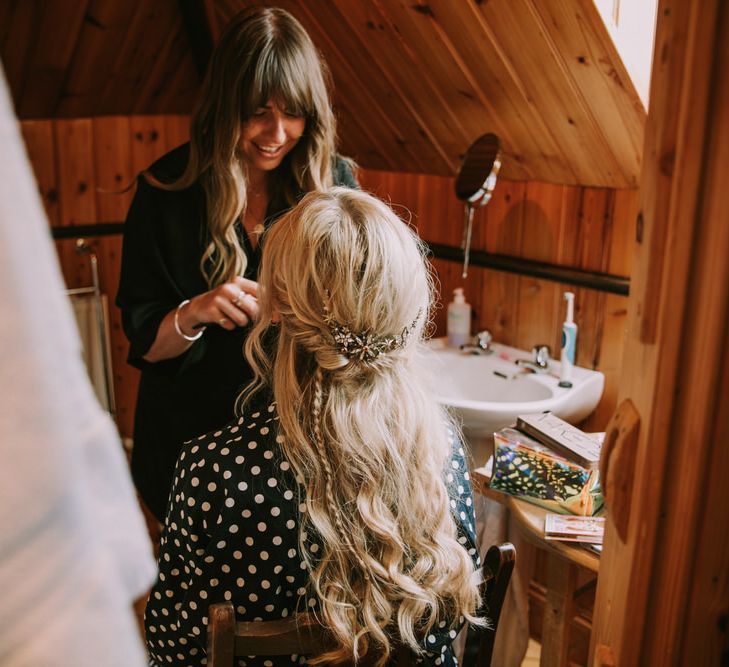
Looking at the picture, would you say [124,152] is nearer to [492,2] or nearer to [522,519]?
[492,2]

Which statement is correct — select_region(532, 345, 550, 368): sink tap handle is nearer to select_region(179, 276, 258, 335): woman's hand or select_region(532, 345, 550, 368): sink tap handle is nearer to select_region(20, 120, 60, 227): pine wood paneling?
select_region(179, 276, 258, 335): woman's hand

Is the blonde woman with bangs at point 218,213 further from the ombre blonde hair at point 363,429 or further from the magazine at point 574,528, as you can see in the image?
the magazine at point 574,528

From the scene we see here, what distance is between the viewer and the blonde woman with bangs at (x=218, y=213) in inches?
57.9

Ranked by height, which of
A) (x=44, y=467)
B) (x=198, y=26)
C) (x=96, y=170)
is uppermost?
(x=198, y=26)

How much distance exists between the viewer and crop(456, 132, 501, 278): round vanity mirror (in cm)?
205

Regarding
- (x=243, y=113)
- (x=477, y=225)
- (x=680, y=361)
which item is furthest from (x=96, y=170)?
(x=680, y=361)

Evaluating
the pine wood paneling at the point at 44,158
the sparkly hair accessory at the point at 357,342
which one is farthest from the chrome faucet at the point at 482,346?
the pine wood paneling at the point at 44,158

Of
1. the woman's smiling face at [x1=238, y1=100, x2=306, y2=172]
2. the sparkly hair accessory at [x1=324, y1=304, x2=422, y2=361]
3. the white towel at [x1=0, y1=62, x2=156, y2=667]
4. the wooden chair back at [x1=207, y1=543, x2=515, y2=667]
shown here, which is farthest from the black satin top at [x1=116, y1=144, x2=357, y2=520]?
the white towel at [x1=0, y1=62, x2=156, y2=667]

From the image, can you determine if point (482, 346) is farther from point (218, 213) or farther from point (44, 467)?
point (44, 467)

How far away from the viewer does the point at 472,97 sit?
2.03 metres

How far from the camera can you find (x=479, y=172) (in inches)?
82.3

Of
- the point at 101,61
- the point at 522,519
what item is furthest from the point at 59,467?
the point at 101,61

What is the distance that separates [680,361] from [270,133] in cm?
102

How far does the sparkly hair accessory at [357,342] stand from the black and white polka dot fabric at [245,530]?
16cm
